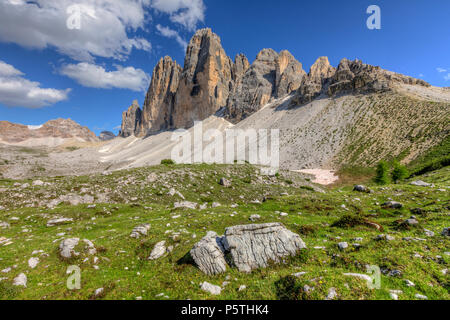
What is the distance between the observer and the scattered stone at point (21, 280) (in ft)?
24.0

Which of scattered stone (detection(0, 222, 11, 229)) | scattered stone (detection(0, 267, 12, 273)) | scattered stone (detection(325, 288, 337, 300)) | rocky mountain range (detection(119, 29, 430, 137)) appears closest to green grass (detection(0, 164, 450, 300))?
scattered stone (detection(325, 288, 337, 300))

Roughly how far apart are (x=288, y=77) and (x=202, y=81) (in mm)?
67892

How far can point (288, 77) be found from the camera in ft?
Answer: 443

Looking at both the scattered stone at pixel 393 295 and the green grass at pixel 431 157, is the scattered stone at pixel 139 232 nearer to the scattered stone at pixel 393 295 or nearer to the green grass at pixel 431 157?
the scattered stone at pixel 393 295

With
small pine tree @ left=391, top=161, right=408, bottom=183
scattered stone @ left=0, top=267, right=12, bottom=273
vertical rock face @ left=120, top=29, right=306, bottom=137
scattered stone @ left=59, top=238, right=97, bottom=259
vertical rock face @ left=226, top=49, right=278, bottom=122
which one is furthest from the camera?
vertical rock face @ left=120, top=29, right=306, bottom=137

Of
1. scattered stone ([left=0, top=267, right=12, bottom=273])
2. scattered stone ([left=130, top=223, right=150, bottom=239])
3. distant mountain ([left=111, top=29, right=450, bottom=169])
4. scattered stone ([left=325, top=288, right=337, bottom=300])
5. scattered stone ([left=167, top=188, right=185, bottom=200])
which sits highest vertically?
distant mountain ([left=111, top=29, right=450, bottom=169])

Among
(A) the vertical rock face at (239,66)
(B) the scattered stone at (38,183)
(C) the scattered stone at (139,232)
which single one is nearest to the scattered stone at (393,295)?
(C) the scattered stone at (139,232)

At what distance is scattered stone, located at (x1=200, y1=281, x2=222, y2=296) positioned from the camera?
21.9ft

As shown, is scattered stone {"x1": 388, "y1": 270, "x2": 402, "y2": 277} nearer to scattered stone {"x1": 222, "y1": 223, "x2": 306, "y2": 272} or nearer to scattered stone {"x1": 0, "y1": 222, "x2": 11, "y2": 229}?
scattered stone {"x1": 222, "y1": 223, "x2": 306, "y2": 272}

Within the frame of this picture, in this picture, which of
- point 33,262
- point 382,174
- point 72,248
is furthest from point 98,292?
point 382,174

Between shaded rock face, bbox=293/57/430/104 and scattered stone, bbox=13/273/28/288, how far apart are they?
331 ft

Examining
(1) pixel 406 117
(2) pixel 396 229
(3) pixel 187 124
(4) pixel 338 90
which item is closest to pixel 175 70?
(3) pixel 187 124

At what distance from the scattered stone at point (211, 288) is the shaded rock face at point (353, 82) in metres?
96.5
